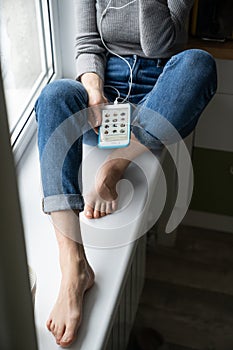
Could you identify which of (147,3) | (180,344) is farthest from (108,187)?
(180,344)

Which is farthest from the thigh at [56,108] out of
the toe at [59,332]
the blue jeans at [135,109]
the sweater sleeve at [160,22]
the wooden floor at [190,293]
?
the wooden floor at [190,293]

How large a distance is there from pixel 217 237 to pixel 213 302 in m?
0.26

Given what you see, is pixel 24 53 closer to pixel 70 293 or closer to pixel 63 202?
pixel 63 202

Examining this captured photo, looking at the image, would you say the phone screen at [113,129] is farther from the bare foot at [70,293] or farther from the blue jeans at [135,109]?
the bare foot at [70,293]

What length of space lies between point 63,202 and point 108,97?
39 cm

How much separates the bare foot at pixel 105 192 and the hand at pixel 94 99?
0.33ft

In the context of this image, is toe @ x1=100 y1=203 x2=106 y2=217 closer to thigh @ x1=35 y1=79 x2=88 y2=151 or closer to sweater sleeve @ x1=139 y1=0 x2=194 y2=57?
thigh @ x1=35 y1=79 x2=88 y2=151

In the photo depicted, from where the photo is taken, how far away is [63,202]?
1183mm

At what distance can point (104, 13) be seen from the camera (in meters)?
1.45

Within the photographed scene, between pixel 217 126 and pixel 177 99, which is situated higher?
pixel 177 99

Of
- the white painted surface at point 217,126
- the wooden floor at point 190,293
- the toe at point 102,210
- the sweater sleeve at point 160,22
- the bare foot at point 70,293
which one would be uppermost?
the sweater sleeve at point 160,22

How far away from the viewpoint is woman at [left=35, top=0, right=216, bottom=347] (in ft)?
3.73

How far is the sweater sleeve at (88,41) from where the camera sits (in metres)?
1.44

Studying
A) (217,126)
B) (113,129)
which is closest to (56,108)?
(113,129)
